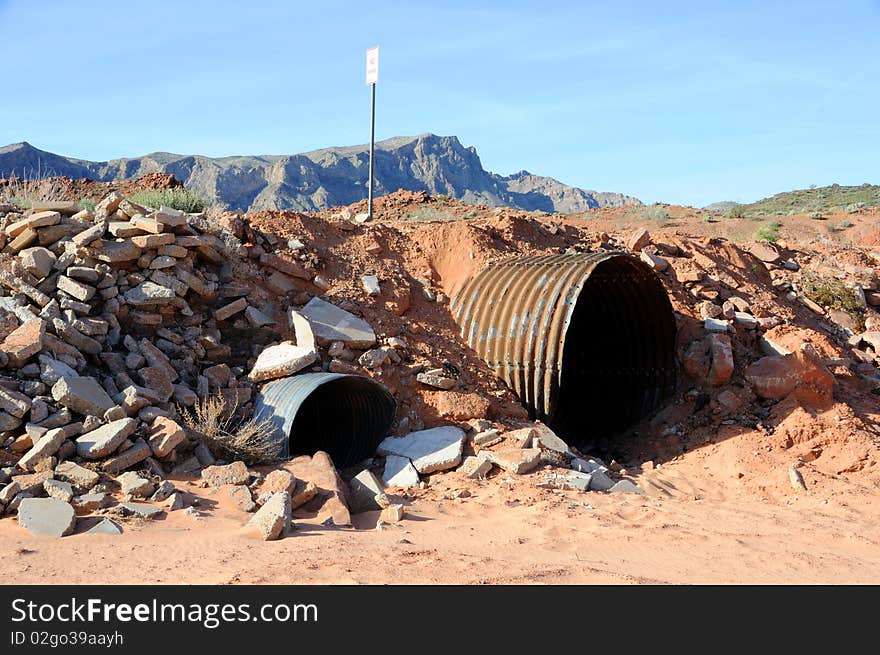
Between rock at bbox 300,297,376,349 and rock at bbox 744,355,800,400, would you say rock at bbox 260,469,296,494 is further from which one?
rock at bbox 744,355,800,400

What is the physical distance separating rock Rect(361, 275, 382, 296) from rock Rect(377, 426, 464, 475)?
6.76ft

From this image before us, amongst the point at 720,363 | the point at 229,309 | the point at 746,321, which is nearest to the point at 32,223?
the point at 229,309

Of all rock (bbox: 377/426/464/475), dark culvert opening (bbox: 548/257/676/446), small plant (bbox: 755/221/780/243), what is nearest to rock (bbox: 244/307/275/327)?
rock (bbox: 377/426/464/475)

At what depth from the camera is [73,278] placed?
295 inches

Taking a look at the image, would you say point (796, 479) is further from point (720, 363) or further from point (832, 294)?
point (832, 294)

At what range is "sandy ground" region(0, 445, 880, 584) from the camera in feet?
13.9

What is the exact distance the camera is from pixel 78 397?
20.2 feet

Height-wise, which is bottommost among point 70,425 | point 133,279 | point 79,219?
point 70,425

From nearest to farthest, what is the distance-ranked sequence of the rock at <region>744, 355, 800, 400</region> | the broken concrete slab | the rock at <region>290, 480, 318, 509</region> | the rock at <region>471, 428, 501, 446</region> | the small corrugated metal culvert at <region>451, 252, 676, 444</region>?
the rock at <region>290, 480, 318, 509</region> < the broken concrete slab < the rock at <region>471, 428, 501, 446</region> < the small corrugated metal culvert at <region>451, 252, 676, 444</region> < the rock at <region>744, 355, 800, 400</region>

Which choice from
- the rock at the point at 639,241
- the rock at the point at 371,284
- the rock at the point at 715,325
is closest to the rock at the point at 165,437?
the rock at the point at 371,284

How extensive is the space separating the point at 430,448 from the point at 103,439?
9.31ft

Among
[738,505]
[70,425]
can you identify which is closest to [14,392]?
[70,425]

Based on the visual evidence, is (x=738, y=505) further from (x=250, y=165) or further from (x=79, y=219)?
(x=250, y=165)
